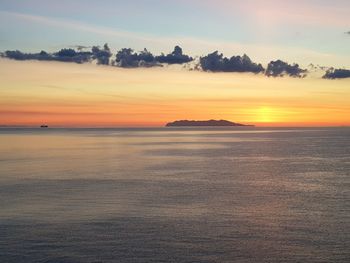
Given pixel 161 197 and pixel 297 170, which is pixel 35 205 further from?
pixel 297 170

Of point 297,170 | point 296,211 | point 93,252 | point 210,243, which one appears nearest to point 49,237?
point 93,252

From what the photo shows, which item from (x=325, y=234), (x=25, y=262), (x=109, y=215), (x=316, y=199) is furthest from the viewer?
(x=316, y=199)

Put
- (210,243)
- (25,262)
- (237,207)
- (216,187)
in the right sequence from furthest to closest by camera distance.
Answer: (216,187) < (237,207) < (210,243) < (25,262)

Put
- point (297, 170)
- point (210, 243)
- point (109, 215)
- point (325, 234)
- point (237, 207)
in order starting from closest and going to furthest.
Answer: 1. point (210, 243)
2. point (325, 234)
3. point (109, 215)
4. point (237, 207)
5. point (297, 170)

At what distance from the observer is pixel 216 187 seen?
43.5 metres

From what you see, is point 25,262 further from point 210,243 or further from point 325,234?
point 325,234

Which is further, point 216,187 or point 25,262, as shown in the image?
point 216,187

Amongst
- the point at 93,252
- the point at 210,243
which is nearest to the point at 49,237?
the point at 93,252

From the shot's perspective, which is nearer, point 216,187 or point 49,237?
point 49,237

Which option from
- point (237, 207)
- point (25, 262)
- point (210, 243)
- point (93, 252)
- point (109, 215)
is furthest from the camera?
point (237, 207)

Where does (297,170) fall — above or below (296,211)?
below

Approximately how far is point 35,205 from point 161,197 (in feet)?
31.4

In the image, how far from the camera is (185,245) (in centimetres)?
2306

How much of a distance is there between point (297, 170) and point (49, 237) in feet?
138
